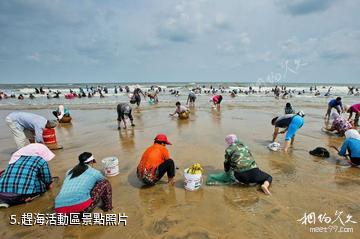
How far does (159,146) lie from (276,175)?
296 centimetres

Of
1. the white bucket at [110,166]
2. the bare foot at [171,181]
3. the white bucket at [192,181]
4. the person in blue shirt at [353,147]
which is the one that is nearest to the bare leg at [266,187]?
the white bucket at [192,181]

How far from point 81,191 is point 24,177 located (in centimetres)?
139

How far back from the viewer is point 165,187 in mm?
4996

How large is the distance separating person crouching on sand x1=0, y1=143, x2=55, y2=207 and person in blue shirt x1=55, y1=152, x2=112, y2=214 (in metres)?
0.99

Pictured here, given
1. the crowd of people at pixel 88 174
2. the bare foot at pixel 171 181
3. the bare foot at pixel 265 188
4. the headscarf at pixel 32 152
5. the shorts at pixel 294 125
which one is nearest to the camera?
the crowd of people at pixel 88 174

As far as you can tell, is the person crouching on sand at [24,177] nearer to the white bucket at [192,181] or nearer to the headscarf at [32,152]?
the headscarf at [32,152]

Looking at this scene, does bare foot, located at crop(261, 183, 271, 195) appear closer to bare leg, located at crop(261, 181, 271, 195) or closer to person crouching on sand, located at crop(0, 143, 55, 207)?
bare leg, located at crop(261, 181, 271, 195)

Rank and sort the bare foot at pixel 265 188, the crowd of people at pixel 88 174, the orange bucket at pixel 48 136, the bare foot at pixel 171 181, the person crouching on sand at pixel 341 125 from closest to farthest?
the crowd of people at pixel 88 174
the bare foot at pixel 265 188
the bare foot at pixel 171 181
the orange bucket at pixel 48 136
the person crouching on sand at pixel 341 125

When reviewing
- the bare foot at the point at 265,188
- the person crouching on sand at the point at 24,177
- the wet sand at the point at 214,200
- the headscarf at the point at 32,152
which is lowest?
the wet sand at the point at 214,200

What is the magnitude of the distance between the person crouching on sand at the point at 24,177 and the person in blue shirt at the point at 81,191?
3.24 feet

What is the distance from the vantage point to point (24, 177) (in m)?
4.20

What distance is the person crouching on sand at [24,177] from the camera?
13.6 ft

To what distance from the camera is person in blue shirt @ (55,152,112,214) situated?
3.64 metres

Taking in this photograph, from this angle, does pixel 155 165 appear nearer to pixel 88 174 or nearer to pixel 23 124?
pixel 88 174
